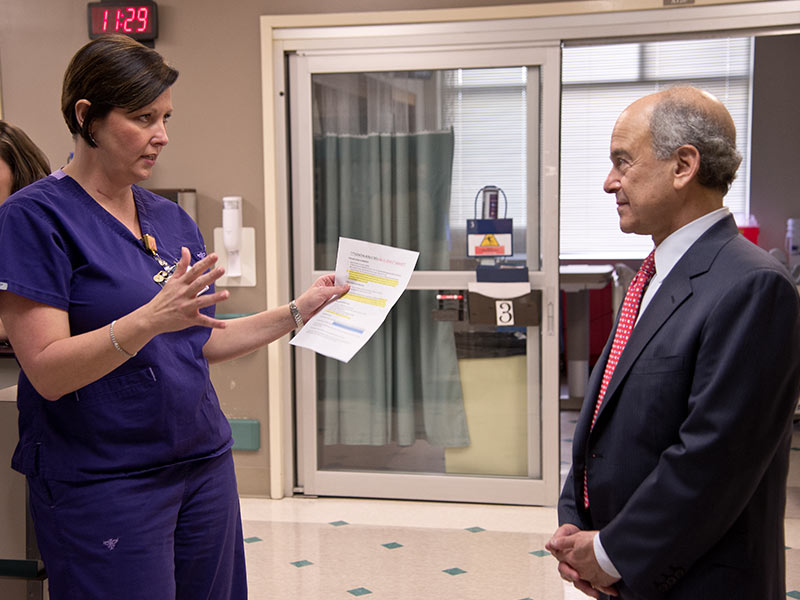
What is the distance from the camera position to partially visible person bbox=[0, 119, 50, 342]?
2191mm

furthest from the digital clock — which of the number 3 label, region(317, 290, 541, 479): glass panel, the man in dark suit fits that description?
the man in dark suit

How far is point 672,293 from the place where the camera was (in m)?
1.42

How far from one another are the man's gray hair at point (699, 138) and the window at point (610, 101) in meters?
6.10

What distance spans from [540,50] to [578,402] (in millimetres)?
3177

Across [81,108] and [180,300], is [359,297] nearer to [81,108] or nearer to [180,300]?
[180,300]

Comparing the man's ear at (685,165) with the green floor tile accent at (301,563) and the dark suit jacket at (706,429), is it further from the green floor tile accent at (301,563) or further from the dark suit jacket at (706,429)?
the green floor tile accent at (301,563)

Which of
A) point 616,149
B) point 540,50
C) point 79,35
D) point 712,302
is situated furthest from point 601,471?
point 79,35

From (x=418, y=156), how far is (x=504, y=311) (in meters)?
0.91

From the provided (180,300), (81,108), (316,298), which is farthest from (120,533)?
(81,108)

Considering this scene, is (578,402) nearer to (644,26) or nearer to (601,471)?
(644,26)

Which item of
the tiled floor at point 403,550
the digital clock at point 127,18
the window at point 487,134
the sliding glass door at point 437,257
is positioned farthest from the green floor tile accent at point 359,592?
the digital clock at point 127,18

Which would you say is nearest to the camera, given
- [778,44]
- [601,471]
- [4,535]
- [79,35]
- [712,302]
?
[712,302]

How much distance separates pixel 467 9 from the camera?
12.9ft

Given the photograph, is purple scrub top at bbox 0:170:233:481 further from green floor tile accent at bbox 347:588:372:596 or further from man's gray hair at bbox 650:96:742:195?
green floor tile accent at bbox 347:588:372:596
